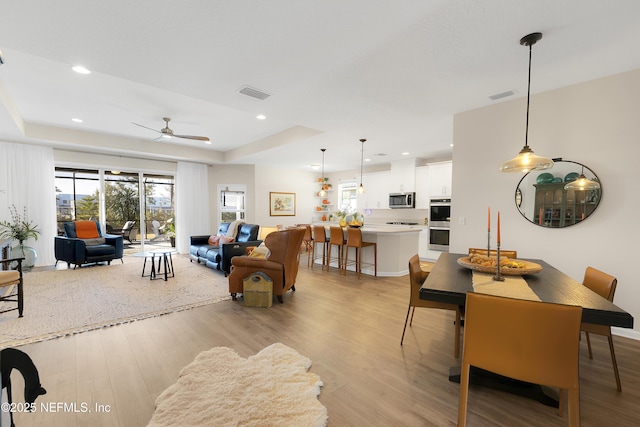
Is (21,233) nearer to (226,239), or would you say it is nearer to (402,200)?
(226,239)

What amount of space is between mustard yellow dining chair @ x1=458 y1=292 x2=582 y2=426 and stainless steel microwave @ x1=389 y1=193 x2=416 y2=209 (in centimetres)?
591

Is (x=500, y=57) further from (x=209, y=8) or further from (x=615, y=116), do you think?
(x=209, y=8)

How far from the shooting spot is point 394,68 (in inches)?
105

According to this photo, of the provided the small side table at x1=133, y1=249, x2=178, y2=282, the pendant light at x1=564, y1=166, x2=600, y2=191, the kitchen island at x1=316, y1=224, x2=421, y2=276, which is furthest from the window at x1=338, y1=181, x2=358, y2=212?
the pendant light at x1=564, y1=166, x2=600, y2=191

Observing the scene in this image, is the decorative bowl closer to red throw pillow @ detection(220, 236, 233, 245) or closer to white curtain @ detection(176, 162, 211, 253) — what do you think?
red throw pillow @ detection(220, 236, 233, 245)

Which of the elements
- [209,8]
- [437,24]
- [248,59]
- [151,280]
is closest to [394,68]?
[437,24]

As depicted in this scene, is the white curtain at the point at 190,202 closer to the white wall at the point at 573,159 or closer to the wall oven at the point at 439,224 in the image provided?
the wall oven at the point at 439,224

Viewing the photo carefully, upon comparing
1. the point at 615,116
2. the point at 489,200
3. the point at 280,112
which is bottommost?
the point at 489,200

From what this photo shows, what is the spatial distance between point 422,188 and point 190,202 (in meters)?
6.47

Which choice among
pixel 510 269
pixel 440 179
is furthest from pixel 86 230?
pixel 440 179

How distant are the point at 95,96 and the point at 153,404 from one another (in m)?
4.15

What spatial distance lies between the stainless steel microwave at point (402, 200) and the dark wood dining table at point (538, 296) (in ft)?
16.0

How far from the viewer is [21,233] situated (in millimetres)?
5352

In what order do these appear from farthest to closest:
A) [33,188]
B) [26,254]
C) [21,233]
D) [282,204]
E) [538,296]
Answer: [282,204] < [33,188] < [26,254] < [21,233] < [538,296]
